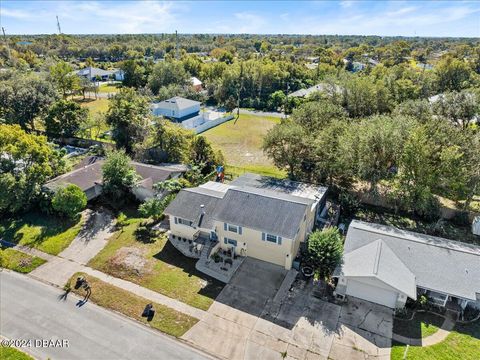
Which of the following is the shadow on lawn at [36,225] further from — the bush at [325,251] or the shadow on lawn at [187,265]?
the bush at [325,251]

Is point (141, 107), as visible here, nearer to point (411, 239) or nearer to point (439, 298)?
point (411, 239)

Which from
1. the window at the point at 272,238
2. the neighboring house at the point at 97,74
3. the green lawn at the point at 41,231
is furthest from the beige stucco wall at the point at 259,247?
the neighboring house at the point at 97,74

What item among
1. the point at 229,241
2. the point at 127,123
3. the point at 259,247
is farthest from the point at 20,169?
the point at 259,247

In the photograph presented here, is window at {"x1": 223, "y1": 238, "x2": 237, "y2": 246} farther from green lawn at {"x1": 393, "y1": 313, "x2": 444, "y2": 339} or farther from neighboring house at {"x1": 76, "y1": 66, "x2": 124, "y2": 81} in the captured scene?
neighboring house at {"x1": 76, "y1": 66, "x2": 124, "y2": 81}

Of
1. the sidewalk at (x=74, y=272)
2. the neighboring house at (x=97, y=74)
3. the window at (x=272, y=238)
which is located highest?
A: the neighboring house at (x=97, y=74)

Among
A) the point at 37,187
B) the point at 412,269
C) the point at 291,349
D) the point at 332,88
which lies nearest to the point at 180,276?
the point at 291,349
